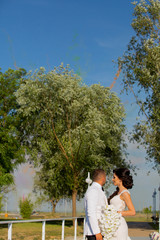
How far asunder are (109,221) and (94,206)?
0.31 metres

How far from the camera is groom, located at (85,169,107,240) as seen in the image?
18.3ft

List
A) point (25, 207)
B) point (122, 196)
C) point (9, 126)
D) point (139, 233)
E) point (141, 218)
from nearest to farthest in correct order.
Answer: point (122, 196) → point (139, 233) → point (9, 126) → point (25, 207) → point (141, 218)

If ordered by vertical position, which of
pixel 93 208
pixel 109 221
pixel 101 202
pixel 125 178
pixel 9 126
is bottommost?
pixel 109 221

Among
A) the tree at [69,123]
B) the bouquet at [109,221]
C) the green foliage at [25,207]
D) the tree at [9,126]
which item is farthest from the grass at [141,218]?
the bouquet at [109,221]

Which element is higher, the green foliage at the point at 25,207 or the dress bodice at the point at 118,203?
the green foliage at the point at 25,207

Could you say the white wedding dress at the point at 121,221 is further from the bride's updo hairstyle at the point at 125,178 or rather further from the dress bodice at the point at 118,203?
the bride's updo hairstyle at the point at 125,178

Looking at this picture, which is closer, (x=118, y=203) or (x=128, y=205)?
(x=128, y=205)

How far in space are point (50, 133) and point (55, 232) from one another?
54.4 feet

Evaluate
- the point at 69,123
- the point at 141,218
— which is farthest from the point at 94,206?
the point at 141,218

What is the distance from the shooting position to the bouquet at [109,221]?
18.4 ft

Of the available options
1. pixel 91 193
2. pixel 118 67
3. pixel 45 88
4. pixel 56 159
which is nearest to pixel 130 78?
pixel 118 67

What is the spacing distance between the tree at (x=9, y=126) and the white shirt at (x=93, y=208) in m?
22.7

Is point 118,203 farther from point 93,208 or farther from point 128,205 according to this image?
point 93,208

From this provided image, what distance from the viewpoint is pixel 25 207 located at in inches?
1642
